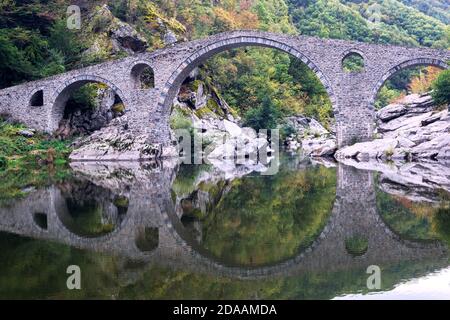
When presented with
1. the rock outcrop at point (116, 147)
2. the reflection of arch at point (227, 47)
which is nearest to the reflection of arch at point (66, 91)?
the rock outcrop at point (116, 147)

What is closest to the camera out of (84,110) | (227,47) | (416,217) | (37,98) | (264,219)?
(416,217)

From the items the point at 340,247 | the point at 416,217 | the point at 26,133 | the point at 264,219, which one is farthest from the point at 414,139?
the point at 26,133

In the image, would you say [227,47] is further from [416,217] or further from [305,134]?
[416,217]

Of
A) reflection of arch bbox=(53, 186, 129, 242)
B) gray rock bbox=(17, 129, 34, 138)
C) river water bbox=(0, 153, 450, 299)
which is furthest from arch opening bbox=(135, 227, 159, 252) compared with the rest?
gray rock bbox=(17, 129, 34, 138)

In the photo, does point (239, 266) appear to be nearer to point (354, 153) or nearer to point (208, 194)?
point (208, 194)

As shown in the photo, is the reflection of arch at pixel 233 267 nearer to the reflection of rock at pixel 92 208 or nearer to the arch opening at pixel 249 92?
the reflection of rock at pixel 92 208

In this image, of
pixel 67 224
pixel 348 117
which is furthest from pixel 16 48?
pixel 67 224
